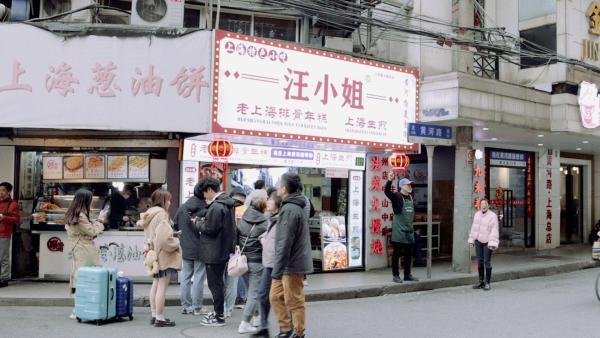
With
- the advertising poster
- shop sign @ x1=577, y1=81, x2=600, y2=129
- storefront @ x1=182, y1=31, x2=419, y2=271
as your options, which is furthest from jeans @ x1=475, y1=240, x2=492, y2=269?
shop sign @ x1=577, y1=81, x2=600, y2=129

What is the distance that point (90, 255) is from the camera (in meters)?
8.82

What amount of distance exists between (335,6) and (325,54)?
2295mm

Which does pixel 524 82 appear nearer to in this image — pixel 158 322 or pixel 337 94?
pixel 337 94

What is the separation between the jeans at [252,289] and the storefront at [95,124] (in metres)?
3.66

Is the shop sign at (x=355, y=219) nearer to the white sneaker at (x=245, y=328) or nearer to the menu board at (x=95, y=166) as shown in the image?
the menu board at (x=95, y=166)

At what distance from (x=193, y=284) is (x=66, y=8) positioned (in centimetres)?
706

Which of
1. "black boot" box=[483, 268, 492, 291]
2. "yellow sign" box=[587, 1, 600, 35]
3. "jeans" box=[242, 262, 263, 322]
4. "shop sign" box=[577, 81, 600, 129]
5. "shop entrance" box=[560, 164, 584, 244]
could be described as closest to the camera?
"jeans" box=[242, 262, 263, 322]

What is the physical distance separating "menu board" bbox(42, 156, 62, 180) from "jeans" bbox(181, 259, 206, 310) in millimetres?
4551

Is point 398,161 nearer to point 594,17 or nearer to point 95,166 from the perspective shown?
point 95,166

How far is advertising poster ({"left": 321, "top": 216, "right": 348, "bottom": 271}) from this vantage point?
43.6ft

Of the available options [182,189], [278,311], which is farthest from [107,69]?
[278,311]

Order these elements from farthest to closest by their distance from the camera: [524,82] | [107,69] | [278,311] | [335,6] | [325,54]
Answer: [524,82]
[335,6]
[325,54]
[107,69]
[278,311]

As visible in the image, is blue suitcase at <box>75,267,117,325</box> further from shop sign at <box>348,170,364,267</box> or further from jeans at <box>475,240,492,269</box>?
jeans at <box>475,240,492,269</box>

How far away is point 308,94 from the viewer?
12.2 m
